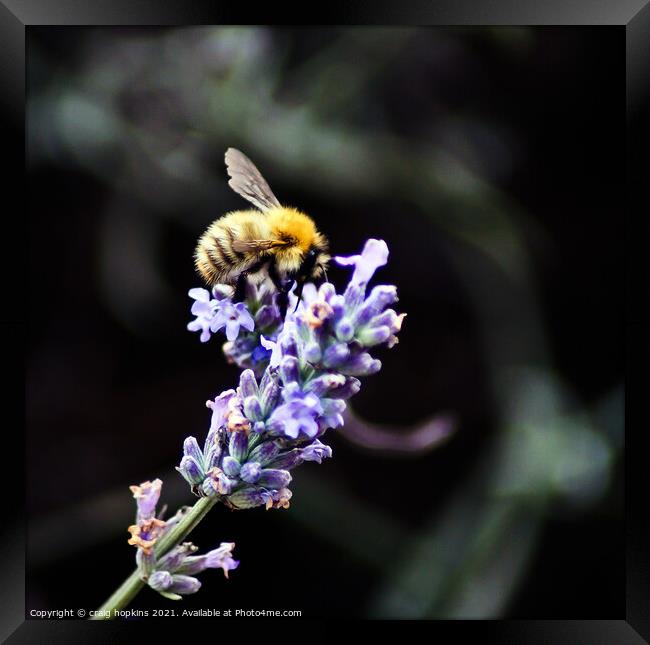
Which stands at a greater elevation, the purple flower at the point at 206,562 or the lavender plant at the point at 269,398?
the lavender plant at the point at 269,398

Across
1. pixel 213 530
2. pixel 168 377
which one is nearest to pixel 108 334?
pixel 168 377

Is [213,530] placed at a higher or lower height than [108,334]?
lower

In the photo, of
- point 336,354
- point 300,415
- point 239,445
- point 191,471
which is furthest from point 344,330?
point 191,471

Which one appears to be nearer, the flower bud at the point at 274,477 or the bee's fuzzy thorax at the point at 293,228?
the flower bud at the point at 274,477

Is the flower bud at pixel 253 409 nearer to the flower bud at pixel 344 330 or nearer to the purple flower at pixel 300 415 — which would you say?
the purple flower at pixel 300 415

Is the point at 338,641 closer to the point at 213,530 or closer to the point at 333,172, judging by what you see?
the point at 213,530

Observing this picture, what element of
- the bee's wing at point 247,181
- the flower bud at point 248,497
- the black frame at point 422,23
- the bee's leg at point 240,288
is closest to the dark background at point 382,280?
the black frame at point 422,23

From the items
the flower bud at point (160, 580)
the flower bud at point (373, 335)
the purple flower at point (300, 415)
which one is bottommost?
the flower bud at point (160, 580)
